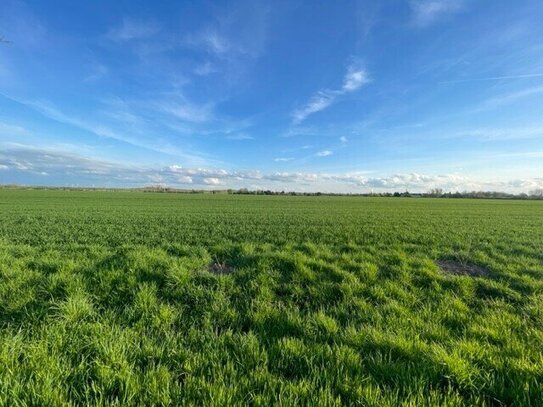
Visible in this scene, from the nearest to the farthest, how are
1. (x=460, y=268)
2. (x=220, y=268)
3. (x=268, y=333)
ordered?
(x=268, y=333), (x=220, y=268), (x=460, y=268)

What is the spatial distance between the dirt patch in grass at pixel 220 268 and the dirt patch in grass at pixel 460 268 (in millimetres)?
6451

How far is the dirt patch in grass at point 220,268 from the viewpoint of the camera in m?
8.30

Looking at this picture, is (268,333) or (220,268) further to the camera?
(220,268)

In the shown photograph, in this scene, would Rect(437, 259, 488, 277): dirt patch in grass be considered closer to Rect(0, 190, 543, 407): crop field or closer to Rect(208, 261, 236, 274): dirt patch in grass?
→ Rect(0, 190, 543, 407): crop field

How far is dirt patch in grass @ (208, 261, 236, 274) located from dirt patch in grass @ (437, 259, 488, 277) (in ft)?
21.2

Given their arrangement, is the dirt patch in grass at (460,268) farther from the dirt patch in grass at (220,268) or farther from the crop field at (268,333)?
the dirt patch in grass at (220,268)

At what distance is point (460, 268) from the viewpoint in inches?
362

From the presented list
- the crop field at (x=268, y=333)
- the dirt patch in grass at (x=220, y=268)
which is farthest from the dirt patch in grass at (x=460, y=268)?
the dirt patch in grass at (x=220, y=268)

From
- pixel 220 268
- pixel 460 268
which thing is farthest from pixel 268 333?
pixel 460 268

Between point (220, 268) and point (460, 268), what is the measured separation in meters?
7.63

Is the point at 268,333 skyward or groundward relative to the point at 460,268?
skyward

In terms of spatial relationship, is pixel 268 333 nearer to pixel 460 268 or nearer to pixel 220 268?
pixel 220 268

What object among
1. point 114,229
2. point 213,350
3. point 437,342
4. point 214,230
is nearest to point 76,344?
point 213,350

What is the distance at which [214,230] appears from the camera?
16.7 meters
